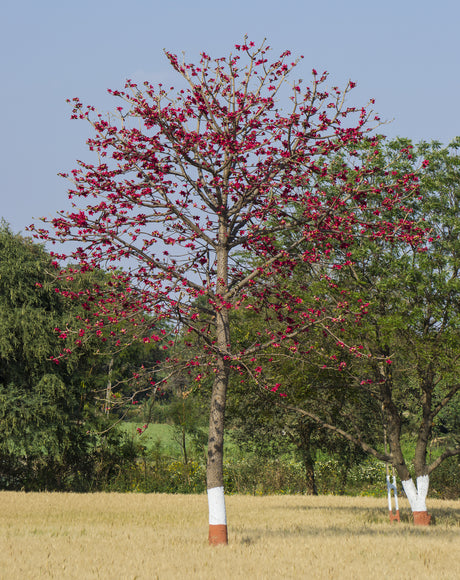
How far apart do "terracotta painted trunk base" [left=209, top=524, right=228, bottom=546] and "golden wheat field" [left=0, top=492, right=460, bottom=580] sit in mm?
243

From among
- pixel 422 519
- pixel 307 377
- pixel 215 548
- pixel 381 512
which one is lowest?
pixel 381 512

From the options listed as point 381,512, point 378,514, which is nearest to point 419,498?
point 378,514

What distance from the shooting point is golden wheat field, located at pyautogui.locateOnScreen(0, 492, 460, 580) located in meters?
11.0

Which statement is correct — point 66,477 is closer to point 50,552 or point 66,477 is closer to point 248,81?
point 50,552

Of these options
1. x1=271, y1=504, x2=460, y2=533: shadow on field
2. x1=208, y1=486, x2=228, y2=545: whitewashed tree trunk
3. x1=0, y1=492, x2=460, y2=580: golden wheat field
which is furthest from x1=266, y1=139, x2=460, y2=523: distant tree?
x1=208, y1=486, x2=228, y2=545: whitewashed tree trunk

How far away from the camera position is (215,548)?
12.8 meters

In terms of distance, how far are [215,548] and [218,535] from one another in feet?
1.43

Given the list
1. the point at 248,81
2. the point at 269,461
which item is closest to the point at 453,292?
the point at 248,81

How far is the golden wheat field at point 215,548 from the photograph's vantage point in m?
11.0

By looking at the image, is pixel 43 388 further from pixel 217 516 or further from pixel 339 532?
pixel 217 516

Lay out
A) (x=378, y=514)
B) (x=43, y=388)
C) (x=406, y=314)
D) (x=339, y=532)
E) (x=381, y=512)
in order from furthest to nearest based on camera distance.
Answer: (x=43, y=388) < (x=381, y=512) < (x=378, y=514) < (x=406, y=314) < (x=339, y=532)

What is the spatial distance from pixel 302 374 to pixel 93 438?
14.4 m

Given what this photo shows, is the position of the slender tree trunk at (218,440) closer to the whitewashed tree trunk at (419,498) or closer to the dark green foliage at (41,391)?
the whitewashed tree trunk at (419,498)

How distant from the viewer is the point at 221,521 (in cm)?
1322
